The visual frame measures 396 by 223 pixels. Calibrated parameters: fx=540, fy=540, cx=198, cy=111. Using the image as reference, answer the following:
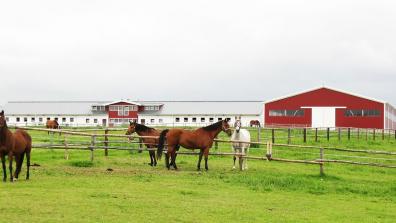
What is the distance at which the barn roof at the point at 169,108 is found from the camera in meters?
78.1

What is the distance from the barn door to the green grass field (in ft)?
132

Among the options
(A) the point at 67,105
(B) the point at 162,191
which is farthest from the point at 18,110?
(B) the point at 162,191

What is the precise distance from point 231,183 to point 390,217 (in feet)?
16.7

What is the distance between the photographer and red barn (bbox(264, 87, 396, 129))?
58.9 metres

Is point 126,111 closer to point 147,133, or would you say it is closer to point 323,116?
point 323,116

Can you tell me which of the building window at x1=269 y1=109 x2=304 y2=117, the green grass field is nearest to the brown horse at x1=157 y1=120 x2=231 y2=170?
the green grass field

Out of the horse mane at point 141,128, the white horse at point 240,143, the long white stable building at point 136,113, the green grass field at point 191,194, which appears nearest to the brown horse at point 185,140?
the green grass field at point 191,194

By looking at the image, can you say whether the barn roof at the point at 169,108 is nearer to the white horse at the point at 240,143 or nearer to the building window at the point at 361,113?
the building window at the point at 361,113

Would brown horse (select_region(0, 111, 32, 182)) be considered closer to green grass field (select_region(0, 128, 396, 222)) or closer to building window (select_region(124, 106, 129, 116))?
green grass field (select_region(0, 128, 396, 222))

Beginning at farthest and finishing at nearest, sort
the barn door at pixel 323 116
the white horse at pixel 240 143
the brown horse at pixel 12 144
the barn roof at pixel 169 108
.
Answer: the barn roof at pixel 169 108, the barn door at pixel 323 116, the white horse at pixel 240 143, the brown horse at pixel 12 144

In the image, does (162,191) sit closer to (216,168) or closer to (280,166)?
(216,168)

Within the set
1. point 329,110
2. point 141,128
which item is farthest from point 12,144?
point 329,110

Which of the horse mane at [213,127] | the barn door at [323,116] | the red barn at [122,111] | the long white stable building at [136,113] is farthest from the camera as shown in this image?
the red barn at [122,111]

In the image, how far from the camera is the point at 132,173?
16.6 m
